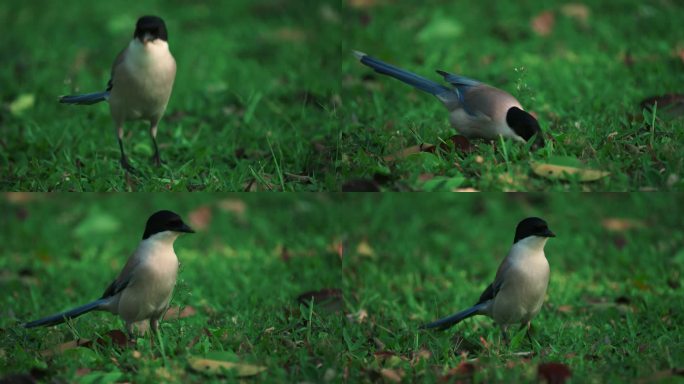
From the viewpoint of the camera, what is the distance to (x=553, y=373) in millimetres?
4066

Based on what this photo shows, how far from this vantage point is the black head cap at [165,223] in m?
4.59

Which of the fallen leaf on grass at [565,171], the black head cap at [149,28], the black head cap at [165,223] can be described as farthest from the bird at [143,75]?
the fallen leaf on grass at [565,171]

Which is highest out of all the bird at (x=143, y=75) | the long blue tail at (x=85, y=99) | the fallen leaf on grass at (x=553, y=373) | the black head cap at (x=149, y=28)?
the black head cap at (x=149, y=28)

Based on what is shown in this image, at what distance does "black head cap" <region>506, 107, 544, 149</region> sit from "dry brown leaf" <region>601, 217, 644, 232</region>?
6.88ft

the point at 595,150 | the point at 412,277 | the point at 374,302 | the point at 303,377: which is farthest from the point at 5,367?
the point at 595,150

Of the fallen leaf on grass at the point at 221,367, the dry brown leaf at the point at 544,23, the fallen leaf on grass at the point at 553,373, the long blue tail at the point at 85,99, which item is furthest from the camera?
the dry brown leaf at the point at 544,23

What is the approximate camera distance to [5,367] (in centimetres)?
434

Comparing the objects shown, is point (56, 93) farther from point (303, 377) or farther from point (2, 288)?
point (303, 377)

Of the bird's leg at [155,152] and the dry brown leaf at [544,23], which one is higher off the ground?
the bird's leg at [155,152]

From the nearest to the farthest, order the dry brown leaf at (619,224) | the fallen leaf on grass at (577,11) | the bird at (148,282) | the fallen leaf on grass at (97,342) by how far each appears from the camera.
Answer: the fallen leaf on grass at (97,342) → the bird at (148,282) → the dry brown leaf at (619,224) → the fallen leaf on grass at (577,11)

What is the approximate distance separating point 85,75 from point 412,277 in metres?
2.70

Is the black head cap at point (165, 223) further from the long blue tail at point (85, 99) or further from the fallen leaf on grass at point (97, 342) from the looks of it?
the long blue tail at point (85, 99)

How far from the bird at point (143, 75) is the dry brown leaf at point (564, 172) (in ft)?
5.79

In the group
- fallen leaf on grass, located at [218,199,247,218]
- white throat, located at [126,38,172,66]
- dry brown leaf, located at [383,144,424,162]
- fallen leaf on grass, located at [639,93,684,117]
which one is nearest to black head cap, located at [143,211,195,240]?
white throat, located at [126,38,172,66]
